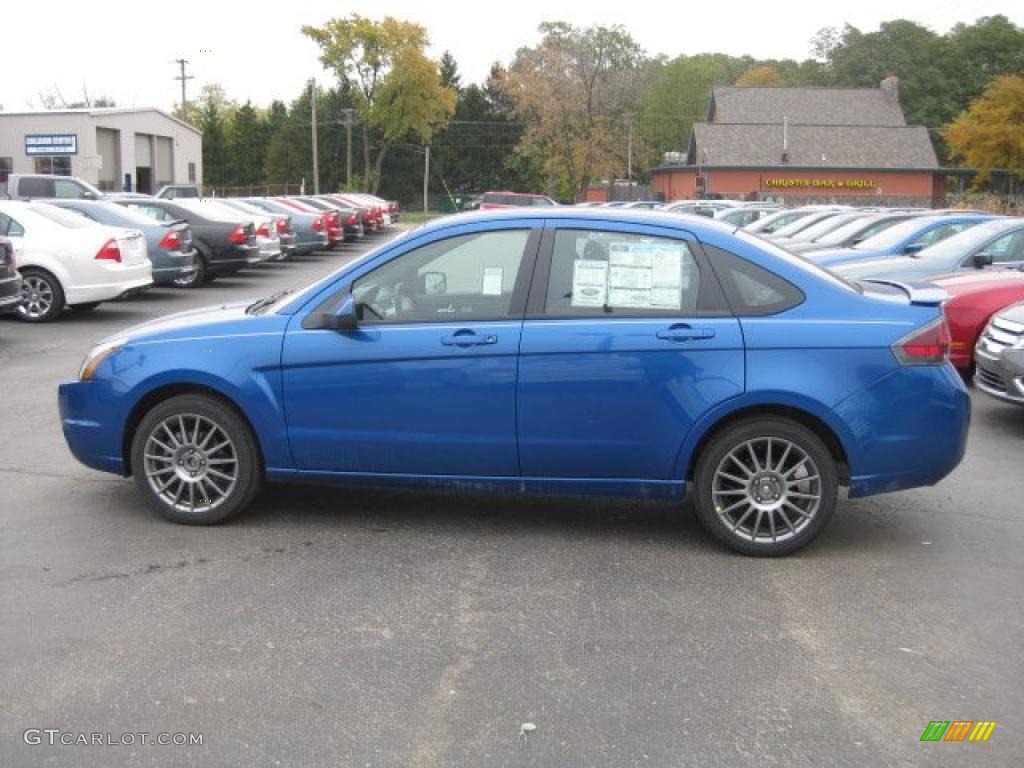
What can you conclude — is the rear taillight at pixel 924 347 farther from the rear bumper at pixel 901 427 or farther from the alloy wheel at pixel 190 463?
the alloy wheel at pixel 190 463

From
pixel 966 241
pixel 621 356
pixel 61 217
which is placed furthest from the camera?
pixel 61 217

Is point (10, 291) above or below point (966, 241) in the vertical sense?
below

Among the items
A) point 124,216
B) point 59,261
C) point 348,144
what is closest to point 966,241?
point 59,261

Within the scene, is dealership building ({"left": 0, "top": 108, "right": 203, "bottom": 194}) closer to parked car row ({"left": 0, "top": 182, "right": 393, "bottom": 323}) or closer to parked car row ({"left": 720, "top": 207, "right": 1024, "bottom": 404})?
parked car row ({"left": 0, "top": 182, "right": 393, "bottom": 323})

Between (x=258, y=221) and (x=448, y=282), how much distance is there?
18.4 meters

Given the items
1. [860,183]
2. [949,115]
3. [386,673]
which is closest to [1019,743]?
[386,673]

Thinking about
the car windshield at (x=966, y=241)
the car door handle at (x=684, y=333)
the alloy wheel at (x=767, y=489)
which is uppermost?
the car windshield at (x=966, y=241)

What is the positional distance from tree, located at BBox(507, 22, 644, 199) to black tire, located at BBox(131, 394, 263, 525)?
246ft

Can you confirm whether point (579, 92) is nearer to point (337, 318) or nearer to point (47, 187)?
point (47, 187)

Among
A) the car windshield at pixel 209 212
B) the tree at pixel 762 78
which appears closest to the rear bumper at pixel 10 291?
the car windshield at pixel 209 212

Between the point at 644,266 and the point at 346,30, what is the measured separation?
310 ft

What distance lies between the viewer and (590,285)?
5906 mm

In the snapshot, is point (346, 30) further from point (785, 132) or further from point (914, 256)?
point (914, 256)

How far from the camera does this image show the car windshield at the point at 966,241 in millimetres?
12656
